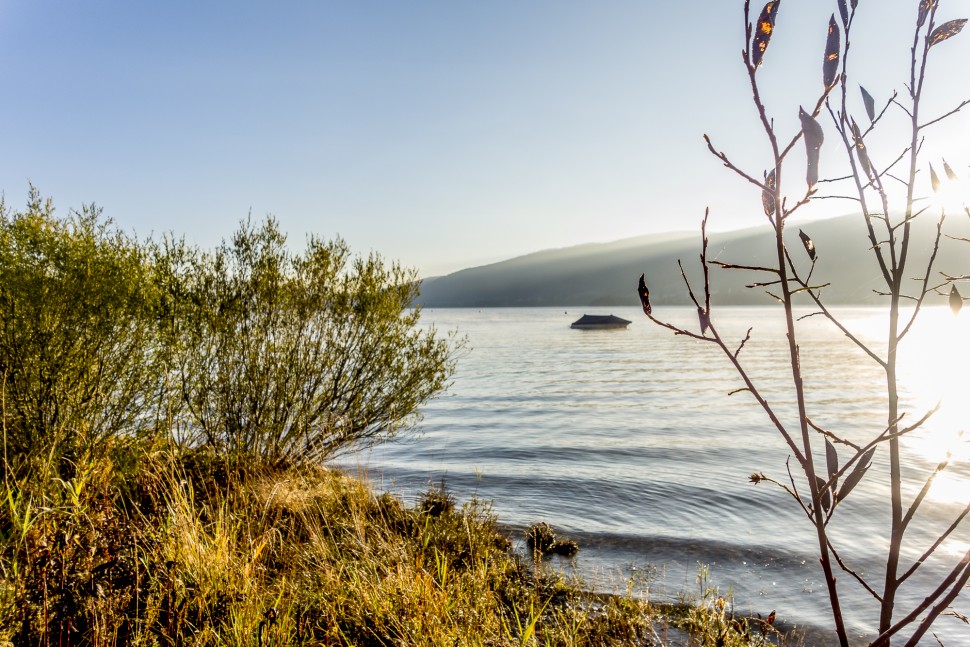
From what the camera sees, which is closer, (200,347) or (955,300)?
(955,300)

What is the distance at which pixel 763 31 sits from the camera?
152 cm

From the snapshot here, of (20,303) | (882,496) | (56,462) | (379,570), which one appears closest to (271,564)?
(379,570)

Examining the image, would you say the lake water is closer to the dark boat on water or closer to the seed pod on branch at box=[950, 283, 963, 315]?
the seed pod on branch at box=[950, 283, 963, 315]

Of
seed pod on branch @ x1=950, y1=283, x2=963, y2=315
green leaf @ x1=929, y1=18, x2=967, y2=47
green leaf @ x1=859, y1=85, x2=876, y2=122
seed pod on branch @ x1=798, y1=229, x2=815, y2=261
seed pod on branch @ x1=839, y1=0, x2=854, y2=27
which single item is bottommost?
seed pod on branch @ x1=950, y1=283, x2=963, y2=315

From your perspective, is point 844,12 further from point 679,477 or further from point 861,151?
point 679,477

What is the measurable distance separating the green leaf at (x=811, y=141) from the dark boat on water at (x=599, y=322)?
87910 millimetres

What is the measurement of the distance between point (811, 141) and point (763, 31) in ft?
0.97

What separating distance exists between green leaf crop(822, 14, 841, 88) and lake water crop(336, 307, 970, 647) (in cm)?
70

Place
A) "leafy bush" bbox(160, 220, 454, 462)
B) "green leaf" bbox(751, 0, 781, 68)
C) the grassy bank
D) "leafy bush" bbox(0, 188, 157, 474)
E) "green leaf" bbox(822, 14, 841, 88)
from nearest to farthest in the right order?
"green leaf" bbox(751, 0, 781, 68), "green leaf" bbox(822, 14, 841, 88), the grassy bank, "leafy bush" bbox(0, 188, 157, 474), "leafy bush" bbox(160, 220, 454, 462)

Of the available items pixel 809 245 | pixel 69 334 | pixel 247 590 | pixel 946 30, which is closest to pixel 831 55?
pixel 946 30

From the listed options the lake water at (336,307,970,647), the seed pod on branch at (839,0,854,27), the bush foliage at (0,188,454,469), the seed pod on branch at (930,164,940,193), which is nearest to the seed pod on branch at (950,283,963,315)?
the lake water at (336,307,970,647)

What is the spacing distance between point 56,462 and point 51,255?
92.3 inches

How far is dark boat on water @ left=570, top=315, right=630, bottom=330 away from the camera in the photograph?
89250 mm

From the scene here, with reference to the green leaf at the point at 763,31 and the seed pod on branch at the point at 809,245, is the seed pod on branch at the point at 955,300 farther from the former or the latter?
the green leaf at the point at 763,31
